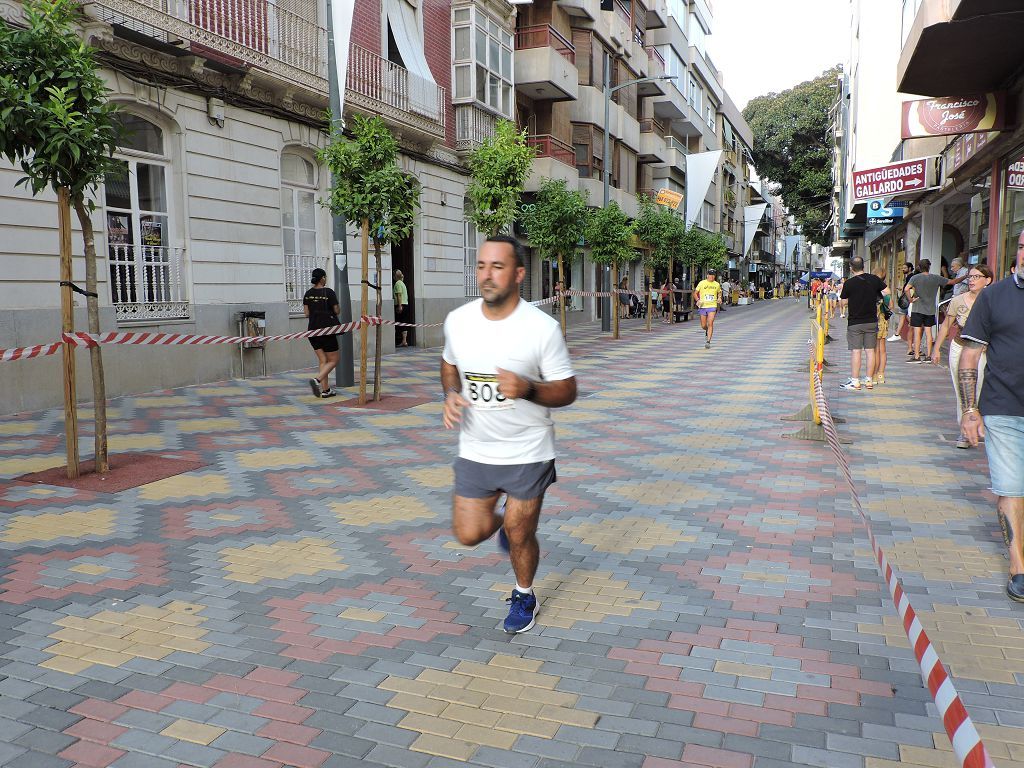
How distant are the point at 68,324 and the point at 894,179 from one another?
1714 cm

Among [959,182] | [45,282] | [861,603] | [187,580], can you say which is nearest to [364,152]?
[45,282]

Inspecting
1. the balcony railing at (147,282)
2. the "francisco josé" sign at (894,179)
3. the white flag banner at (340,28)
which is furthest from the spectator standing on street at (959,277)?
the balcony railing at (147,282)

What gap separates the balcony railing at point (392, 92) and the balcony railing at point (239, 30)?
0.97m

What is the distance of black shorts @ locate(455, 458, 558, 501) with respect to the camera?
3643 mm

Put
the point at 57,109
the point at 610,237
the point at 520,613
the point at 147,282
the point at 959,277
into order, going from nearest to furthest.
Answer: the point at 520,613, the point at 57,109, the point at 147,282, the point at 959,277, the point at 610,237

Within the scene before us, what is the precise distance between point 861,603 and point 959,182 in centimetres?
1453

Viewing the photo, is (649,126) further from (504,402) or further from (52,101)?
(504,402)

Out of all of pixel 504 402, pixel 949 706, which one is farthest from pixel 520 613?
pixel 949 706

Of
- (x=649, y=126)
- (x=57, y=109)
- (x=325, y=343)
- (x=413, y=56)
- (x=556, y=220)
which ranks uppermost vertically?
(x=649, y=126)

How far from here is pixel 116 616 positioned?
4074mm

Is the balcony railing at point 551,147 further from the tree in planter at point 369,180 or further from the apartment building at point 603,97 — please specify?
the tree in planter at point 369,180

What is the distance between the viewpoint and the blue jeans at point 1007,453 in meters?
4.21

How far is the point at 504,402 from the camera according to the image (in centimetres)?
360

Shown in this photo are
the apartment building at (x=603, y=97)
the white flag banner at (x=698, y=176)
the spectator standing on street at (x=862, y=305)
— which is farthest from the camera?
the white flag banner at (x=698, y=176)
